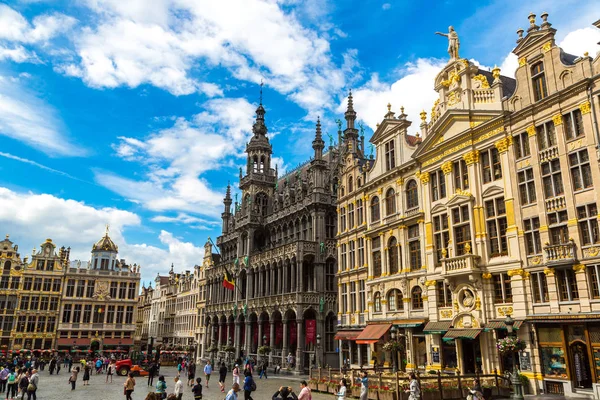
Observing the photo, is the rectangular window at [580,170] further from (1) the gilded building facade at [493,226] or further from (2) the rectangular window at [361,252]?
(2) the rectangular window at [361,252]

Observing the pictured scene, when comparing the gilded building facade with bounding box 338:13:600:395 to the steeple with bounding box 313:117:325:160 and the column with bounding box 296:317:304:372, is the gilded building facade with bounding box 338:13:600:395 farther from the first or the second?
the steeple with bounding box 313:117:325:160

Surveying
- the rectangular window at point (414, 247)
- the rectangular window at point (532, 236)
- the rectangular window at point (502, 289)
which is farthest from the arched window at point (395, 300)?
the rectangular window at point (532, 236)

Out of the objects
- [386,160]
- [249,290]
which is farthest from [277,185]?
[386,160]

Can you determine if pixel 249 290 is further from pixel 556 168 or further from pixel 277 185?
pixel 556 168

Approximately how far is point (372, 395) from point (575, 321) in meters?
11.0

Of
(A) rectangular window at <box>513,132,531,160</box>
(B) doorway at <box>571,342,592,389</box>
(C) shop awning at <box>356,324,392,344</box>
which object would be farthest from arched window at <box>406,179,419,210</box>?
(B) doorway at <box>571,342,592,389</box>

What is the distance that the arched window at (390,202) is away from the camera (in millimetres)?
39969

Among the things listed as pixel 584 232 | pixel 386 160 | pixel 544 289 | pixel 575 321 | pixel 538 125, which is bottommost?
pixel 575 321

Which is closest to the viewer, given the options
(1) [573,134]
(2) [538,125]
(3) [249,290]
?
(1) [573,134]

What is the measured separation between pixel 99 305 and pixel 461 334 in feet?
240

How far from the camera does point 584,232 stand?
25.2 m

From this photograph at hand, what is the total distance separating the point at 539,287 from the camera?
A: 88.2 feet

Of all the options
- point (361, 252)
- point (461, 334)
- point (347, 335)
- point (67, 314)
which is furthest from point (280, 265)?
point (67, 314)

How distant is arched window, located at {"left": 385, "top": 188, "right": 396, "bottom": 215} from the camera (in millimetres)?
39969
